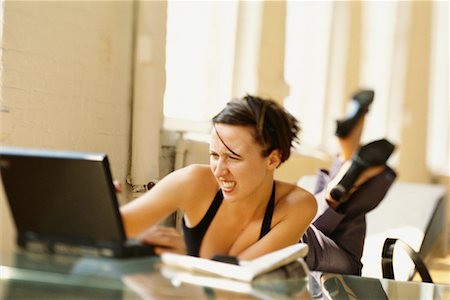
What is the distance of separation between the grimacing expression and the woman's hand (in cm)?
6

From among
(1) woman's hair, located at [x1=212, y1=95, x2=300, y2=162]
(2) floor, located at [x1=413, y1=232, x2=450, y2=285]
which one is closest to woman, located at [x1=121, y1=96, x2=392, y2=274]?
(1) woman's hair, located at [x1=212, y1=95, x2=300, y2=162]

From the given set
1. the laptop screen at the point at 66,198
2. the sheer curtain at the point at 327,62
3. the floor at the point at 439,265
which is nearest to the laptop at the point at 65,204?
the laptop screen at the point at 66,198

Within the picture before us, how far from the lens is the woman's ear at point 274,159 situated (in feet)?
2.17

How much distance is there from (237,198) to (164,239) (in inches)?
2.9

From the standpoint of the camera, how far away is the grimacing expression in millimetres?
646

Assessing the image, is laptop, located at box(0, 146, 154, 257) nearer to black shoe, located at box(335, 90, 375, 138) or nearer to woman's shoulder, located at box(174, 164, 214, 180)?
woman's shoulder, located at box(174, 164, 214, 180)

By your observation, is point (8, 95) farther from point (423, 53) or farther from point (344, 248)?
point (423, 53)

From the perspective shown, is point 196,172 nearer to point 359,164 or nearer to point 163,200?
point 163,200

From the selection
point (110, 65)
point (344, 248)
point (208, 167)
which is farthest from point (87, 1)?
point (344, 248)

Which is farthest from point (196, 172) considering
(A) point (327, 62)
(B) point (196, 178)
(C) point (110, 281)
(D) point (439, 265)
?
(D) point (439, 265)

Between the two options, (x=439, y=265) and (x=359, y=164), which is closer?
(x=359, y=164)

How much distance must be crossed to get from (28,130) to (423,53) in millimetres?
623

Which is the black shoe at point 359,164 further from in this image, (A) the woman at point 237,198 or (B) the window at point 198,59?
(B) the window at point 198,59

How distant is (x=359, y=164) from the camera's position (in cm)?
73
